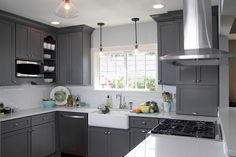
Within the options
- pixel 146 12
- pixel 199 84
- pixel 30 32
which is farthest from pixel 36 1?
pixel 199 84

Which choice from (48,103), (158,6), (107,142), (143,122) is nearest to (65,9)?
(158,6)

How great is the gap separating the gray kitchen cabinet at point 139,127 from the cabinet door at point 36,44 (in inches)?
81.0

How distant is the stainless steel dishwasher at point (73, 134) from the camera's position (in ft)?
12.9

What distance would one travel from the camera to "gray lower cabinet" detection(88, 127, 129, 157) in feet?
11.8

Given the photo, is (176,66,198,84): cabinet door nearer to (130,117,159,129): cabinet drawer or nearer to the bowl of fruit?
the bowl of fruit

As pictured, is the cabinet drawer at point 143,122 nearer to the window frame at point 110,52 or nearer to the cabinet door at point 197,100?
the cabinet door at point 197,100

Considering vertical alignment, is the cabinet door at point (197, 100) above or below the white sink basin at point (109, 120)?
above

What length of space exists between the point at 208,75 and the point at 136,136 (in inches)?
56.4

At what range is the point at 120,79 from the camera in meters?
4.51

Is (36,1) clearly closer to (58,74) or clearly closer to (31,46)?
(31,46)

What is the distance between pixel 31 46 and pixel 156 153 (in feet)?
10.3

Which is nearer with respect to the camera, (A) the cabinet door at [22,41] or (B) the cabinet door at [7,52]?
(B) the cabinet door at [7,52]

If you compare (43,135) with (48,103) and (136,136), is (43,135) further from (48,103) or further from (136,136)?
(136,136)

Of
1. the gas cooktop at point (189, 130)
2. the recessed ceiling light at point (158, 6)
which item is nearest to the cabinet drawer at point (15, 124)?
the gas cooktop at point (189, 130)
